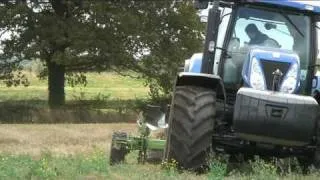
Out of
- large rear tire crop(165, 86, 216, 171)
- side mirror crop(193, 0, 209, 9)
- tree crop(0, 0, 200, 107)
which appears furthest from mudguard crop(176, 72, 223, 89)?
tree crop(0, 0, 200, 107)

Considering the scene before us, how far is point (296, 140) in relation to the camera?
8.49 metres

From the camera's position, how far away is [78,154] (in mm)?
13852

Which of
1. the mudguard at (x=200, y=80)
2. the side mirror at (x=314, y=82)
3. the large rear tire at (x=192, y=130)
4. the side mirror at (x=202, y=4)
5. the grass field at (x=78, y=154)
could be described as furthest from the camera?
the side mirror at (x=314, y=82)

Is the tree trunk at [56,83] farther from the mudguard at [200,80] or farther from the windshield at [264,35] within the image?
the mudguard at [200,80]

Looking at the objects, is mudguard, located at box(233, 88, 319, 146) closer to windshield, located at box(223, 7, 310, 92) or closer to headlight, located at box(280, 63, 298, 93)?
headlight, located at box(280, 63, 298, 93)

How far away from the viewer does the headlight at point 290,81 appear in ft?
29.7

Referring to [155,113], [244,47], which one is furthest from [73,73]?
[244,47]

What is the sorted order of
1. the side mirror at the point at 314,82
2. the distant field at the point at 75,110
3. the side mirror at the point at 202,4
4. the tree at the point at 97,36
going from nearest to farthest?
the side mirror at the point at 202,4, the side mirror at the point at 314,82, the tree at the point at 97,36, the distant field at the point at 75,110

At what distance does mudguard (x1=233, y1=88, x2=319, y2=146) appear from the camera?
8297 mm

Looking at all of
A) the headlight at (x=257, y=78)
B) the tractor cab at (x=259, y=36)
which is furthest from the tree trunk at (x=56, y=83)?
the headlight at (x=257, y=78)

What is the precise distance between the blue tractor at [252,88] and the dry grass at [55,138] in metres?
6.55

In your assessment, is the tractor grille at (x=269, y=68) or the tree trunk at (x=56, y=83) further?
the tree trunk at (x=56, y=83)

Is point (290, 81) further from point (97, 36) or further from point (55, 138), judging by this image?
point (97, 36)

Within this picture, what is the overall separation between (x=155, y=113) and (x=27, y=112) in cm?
1623
